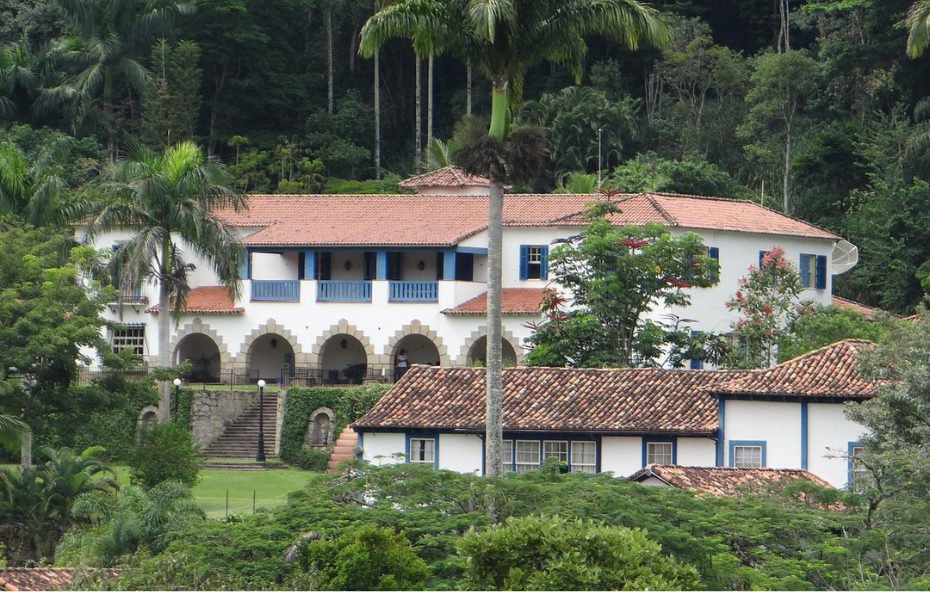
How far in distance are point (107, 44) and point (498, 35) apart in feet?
139

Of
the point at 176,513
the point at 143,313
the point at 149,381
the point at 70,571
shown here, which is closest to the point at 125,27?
the point at 143,313

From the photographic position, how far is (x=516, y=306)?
160 ft

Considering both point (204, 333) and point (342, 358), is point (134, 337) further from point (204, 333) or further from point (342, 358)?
point (342, 358)

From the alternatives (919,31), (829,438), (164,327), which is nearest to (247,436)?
(164,327)

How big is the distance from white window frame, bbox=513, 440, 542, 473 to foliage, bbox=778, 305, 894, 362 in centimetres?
912

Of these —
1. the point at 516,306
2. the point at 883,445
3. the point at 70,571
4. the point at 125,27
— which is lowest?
the point at 70,571

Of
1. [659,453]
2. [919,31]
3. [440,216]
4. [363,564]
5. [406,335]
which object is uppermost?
[919,31]

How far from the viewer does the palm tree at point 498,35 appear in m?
26.9

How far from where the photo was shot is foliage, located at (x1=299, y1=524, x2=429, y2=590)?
21.7 m

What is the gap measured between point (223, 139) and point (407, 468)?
45565mm

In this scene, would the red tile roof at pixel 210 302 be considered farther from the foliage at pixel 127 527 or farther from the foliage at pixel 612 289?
the foliage at pixel 127 527

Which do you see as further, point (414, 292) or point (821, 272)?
point (414, 292)

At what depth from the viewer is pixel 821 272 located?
50.0 metres

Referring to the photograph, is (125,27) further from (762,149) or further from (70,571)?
(70,571)
